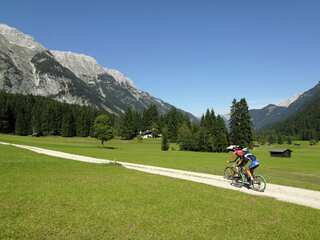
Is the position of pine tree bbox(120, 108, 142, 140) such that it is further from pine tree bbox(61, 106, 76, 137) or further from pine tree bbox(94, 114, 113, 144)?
pine tree bbox(94, 114, 113, 144)

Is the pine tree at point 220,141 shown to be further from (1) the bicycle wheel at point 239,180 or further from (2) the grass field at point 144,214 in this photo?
(2) the grass field at point 144,214

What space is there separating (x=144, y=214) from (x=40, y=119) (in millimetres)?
133372

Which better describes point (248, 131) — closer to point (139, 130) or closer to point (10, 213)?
point (139, 130)

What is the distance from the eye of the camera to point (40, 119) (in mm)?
135375

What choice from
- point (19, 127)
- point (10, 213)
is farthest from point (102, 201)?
point (19, 127)

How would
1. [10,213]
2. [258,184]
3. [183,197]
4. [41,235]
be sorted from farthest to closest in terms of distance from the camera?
[258,184] → [183,197] → [10,213] → [41,235]

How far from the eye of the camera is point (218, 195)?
17109 mm

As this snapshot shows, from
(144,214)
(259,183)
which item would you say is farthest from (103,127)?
(144,214)

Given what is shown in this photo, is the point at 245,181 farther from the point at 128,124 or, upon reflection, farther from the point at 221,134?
the point at 128,124

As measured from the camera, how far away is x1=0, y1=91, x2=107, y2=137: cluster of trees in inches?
5202

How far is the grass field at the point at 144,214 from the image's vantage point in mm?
10242

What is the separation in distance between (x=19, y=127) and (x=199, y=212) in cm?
13203

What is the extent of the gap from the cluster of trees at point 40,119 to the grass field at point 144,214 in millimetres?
123751

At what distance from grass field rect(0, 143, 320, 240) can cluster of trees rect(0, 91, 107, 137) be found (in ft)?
406
